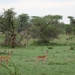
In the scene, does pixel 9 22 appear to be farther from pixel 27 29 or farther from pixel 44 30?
pixel 44 30

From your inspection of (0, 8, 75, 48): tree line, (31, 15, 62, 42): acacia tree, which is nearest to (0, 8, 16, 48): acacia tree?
(0, 8, 75, 48): tree line

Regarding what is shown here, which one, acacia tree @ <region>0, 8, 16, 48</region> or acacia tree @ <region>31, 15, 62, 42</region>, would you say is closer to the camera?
acacia tree @ <region>0, 8, 16, 48</region>

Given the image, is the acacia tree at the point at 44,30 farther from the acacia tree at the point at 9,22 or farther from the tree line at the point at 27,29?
the acacia tree at the point at 9,22

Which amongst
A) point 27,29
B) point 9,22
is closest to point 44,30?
point 27,29

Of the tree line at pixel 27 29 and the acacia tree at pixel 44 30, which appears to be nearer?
the tree line at pixel 27 29

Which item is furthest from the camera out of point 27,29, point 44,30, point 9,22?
point 44,30

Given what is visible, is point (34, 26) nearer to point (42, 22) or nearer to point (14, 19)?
point (42, 22)

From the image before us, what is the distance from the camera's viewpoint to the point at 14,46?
29016mm

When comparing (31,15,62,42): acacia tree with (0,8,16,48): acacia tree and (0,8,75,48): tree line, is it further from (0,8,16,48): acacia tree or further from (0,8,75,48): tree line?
(0,8,16,48): acacia tree

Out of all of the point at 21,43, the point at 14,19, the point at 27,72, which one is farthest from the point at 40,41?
the point at 27,72

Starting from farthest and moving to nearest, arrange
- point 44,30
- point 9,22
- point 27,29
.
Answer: point 44,30 → point 27,29 → point 9,22

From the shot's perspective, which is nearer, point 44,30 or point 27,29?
point 27,29

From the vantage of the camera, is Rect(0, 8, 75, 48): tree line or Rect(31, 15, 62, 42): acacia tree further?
Rect(31, 15, 62, 42): acacia tree

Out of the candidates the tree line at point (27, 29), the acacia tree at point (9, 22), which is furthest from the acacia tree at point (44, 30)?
the acacia tree at point (9, 22)
